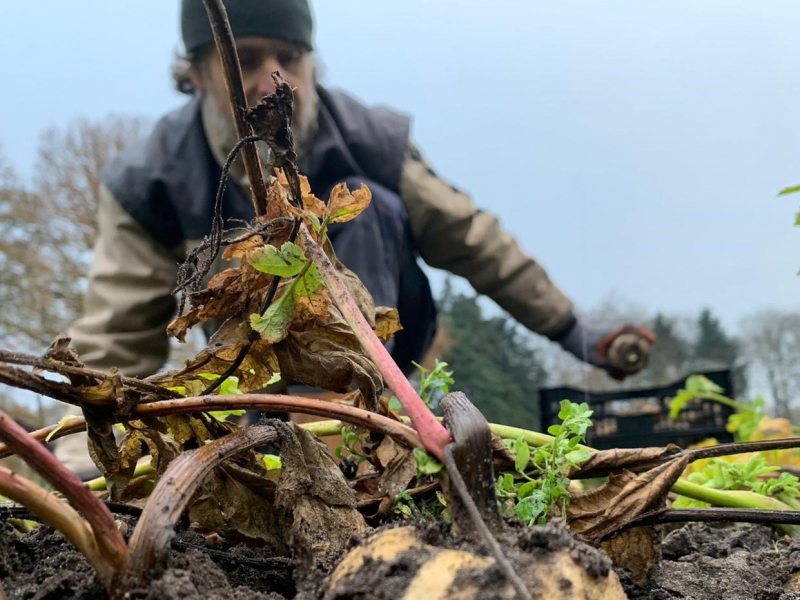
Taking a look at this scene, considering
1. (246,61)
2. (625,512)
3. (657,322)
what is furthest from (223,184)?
(657,322)

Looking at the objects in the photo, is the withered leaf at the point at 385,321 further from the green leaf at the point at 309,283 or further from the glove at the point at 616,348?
the glove at the point at 616,348

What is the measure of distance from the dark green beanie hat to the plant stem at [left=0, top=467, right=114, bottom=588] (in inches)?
101

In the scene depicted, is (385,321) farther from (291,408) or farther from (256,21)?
(256,21)

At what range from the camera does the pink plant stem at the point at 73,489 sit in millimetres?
408

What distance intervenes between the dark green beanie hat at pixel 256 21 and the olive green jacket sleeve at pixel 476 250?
0.85m

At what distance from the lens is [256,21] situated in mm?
2809

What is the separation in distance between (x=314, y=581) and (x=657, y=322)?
24.8 feet

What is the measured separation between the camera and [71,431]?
0.62m

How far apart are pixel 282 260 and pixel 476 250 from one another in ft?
9.97

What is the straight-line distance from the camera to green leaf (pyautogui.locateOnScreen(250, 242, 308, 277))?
53 centimetres

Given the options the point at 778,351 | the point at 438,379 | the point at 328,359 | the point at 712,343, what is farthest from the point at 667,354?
the point at 328,359

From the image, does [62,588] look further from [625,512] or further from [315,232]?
[625,512]

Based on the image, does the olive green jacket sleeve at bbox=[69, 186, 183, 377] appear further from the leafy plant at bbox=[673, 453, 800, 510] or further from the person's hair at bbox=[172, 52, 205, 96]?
the leafy plant at bbox=[673, 453, 800, 510]

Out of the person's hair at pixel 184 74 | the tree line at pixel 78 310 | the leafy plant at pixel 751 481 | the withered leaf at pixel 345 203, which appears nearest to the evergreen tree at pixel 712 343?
the tree line at pixel 78 310
